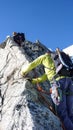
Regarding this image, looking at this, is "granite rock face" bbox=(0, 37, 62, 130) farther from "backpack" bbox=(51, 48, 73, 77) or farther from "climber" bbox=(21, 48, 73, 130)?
"backpack" bbox=(51, 48, 73, 77)

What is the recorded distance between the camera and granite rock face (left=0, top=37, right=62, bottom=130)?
444 inches

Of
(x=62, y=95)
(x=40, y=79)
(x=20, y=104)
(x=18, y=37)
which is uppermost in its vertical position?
(x=18, y=37)

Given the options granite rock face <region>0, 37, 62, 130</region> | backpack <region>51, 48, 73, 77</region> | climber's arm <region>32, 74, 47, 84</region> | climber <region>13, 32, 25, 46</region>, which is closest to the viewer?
granite rock face <region>0, 37, 62, 130</region>

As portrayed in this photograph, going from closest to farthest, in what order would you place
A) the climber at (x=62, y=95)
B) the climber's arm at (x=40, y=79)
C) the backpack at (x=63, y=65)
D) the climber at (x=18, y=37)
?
1. the climber at (x=62, y=95)
2. the backpack at (x=63, y=65)
3. the climber's arm at (x=40, y=79)
4. the climber at (x=18, y=37)

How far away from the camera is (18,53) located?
16562mm

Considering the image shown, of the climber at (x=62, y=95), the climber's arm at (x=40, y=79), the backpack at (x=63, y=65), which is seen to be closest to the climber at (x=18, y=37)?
the climber's arm at (x=40, y=79)

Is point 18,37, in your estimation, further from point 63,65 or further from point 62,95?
point 62,95

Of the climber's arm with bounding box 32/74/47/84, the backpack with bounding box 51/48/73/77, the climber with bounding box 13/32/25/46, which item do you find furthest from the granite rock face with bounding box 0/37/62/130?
the climber with bounding box 13/32/25/46

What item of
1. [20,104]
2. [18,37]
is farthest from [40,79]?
[18,37]

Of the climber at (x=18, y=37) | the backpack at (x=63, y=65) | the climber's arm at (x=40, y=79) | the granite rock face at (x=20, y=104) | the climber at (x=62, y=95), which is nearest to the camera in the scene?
the granite rock face at (x=20, y=104)

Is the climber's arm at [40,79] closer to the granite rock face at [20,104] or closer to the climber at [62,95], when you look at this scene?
the granite rock face at [20,104]

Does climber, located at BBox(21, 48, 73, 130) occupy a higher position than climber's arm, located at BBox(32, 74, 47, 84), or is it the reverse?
climber's arm, located at BBox(32, 74, 47, 84)

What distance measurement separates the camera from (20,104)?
12.0m

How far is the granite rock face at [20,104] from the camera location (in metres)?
11.3
